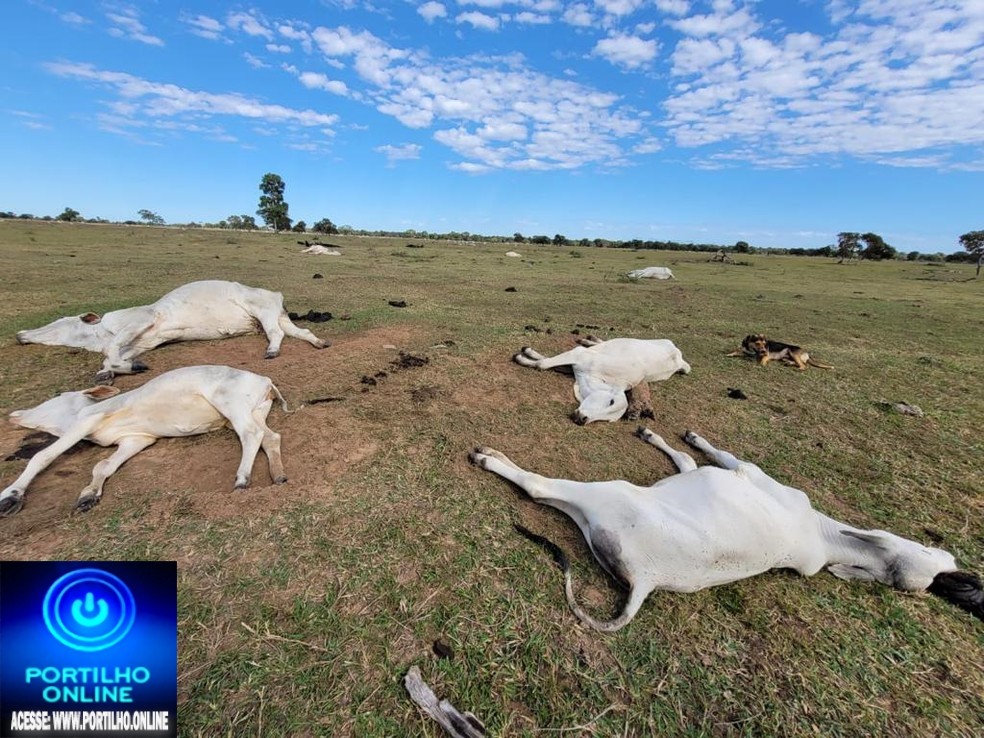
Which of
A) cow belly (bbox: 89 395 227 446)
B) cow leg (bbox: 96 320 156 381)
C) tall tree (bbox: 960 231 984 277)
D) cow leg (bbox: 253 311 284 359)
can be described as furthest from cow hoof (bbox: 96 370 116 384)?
tall tree (bbox: 960 231 984 277)

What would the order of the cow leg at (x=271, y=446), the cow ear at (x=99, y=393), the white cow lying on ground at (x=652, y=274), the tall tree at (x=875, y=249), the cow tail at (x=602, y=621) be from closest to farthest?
the cow tail at (x=602, y=621), the cow leg at (x=271, y=446), the cow ear at (x=99, y=393), the white cow lying on ground at (x=652, y=274), the tall tree at (x=875, y=249)

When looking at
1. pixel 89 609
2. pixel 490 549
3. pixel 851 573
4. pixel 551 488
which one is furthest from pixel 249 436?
pixel 851 573

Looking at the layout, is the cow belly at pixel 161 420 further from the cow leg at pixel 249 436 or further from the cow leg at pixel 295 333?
the cow leg at pixel 295 333

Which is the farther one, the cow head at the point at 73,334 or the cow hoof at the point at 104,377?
the cow head at the point at 73,334

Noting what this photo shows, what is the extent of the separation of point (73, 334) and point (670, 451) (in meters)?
8.43

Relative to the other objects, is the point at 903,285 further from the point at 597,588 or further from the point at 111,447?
the point at 111,447

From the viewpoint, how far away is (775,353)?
8398 millimetres

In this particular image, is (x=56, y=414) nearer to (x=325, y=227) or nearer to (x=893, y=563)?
(x=893, y=563)

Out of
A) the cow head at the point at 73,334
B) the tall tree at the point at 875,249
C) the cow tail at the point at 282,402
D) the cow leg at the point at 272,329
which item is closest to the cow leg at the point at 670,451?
the cow tail at the point at 282,402

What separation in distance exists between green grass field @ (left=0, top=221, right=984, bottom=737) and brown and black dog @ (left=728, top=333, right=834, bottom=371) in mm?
349

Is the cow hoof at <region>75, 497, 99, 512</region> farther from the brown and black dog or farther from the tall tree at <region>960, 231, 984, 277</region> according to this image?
the tall tree at <region>960, 231, 984, 277</region>

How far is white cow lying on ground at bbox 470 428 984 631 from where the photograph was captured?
2.99 metres

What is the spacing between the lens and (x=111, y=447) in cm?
412

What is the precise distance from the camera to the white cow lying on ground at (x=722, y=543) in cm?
299
